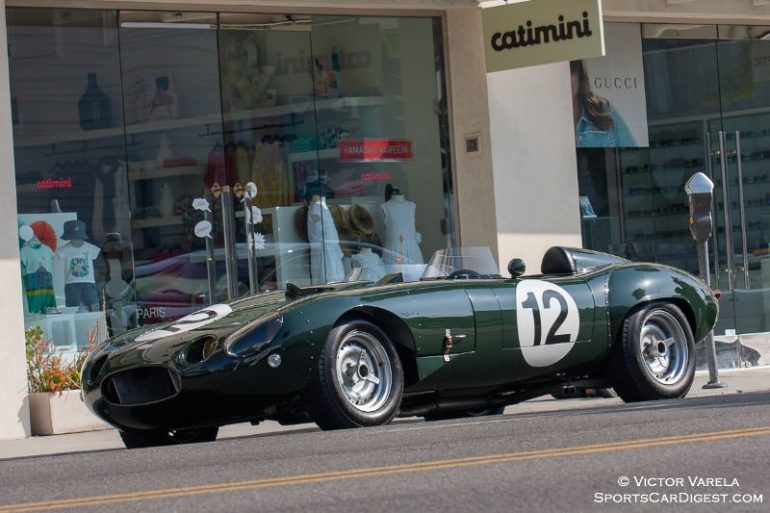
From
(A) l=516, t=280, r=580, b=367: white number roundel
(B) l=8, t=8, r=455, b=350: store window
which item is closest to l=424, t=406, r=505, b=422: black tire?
(A) l=516, t=280, r=580, b=367: white number roundel

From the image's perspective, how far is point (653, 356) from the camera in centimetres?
1046

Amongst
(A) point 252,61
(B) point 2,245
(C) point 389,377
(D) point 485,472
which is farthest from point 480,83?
(D) point 485,472

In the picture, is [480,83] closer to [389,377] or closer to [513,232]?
[513,232]

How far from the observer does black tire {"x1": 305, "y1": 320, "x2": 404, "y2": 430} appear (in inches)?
339

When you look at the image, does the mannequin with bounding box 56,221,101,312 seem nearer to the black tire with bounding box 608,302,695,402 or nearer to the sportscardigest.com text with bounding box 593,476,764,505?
the black tire with bounding box 608,302,695,402

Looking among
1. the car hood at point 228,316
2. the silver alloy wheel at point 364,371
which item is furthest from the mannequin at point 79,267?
the silver alloy wheel at point 364,371

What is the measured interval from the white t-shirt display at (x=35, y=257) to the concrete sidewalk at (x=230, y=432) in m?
1.86

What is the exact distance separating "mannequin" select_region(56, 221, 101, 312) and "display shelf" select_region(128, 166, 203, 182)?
721mm

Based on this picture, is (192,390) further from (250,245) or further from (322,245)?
(322,245)

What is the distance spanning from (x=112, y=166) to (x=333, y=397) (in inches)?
260

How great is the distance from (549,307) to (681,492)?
4.34 metres

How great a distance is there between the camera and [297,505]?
219 inches

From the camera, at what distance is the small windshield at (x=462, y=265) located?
1025cm

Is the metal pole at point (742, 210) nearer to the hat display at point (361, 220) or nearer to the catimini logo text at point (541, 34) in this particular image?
the catimini logo text at point (541, 34)
